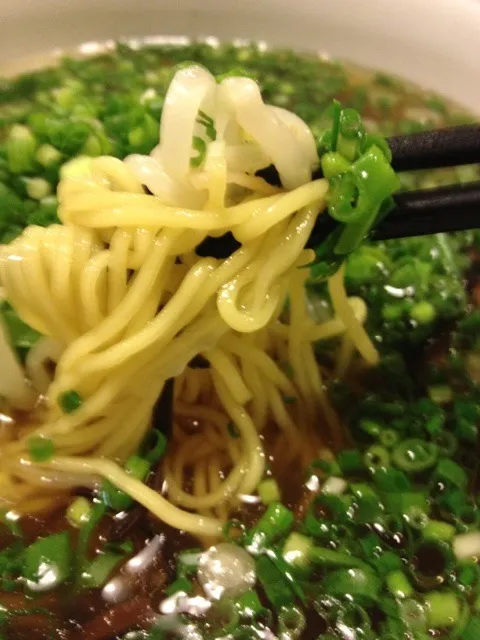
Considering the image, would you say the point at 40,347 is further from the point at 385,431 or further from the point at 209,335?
the point at 385,431

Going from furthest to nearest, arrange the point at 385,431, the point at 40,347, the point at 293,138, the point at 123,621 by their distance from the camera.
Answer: the point at 385,431
the point at 40,347
the point at 123,621
the point at 293,138

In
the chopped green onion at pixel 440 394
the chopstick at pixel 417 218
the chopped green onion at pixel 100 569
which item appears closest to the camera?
the chopstick at pixel 417 218

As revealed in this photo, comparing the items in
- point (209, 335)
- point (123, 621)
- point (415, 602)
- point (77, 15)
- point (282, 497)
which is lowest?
point (123, 621)

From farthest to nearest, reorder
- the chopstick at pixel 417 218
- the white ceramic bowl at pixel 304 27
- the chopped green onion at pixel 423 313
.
→ the white ceramic bowl at pixel 304 27
the chopped green onion at pixel 423 313
the chopstick at pixel 417 218

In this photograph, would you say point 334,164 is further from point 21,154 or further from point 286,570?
point 21,154

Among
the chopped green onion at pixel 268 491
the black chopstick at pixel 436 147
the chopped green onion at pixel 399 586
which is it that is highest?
the black chopstick at pixel 436 147

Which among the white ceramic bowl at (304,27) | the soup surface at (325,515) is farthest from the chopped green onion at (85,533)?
the white ceramic bowl at (304,27)

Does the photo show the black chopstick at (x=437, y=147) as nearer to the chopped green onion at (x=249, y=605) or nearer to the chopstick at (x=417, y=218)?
the chopstick at (x=417, y=218)

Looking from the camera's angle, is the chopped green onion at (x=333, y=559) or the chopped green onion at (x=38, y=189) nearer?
the chopped green onion at (x=333, y=559)

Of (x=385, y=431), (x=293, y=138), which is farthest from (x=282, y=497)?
(x=293, y=138)
